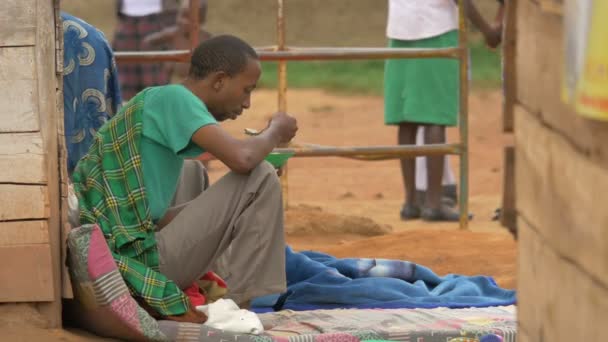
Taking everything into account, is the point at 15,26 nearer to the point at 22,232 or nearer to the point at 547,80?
the point at 22,232

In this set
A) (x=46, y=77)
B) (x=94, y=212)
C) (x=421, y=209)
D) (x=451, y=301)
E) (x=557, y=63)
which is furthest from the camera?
(x=421, y=209)

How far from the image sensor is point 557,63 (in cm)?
201

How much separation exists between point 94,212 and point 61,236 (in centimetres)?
17

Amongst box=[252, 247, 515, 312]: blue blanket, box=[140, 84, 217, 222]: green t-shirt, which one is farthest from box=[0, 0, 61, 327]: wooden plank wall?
box=[252, 247, 515, 312]: blue blanket

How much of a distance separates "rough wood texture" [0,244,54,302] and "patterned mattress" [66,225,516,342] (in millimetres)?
89

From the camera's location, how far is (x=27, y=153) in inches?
134

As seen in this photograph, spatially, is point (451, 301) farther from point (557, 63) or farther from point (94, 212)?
point (557, 63)

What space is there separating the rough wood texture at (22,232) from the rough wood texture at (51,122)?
3cm

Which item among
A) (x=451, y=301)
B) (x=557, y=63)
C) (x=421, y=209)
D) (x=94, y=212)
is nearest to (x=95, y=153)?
(x=94, y=212)

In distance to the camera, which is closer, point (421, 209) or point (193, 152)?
point (193, 152)

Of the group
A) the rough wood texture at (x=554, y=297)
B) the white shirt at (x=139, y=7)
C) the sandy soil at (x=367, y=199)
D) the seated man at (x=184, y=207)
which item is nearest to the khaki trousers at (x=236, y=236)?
the seated man at (x=184, y=207)

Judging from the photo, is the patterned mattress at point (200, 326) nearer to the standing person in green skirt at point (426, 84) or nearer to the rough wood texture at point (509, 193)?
the rough wood texture at point (509, 193)

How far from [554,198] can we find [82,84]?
2.52 metres

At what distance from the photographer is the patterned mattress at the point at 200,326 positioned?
3.42 metres
